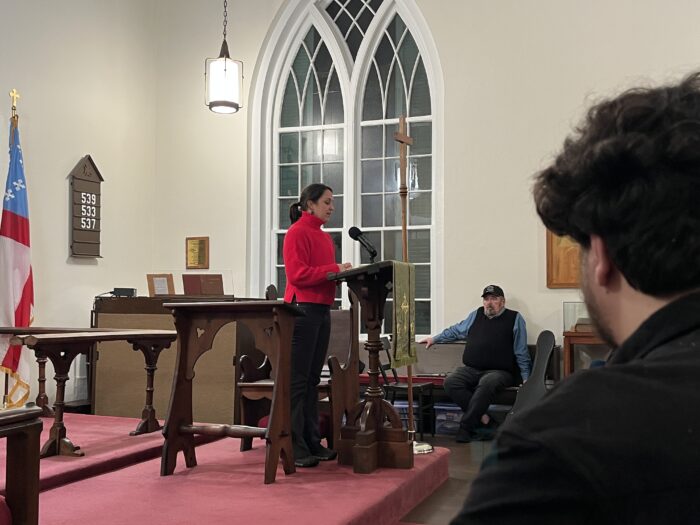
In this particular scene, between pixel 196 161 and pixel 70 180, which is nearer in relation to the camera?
pixel 70 180

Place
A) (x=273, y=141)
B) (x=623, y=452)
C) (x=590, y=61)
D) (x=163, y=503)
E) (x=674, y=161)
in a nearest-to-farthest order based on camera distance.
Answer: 1. (x=623, y=452)
2. (x=674, y=161)
3. (x=163, y=503)
4. (x=590, y=61)
5. (x=273, y=141)

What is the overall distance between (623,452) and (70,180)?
708cm

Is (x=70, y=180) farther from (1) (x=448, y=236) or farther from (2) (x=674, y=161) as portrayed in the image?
(2) (x=674, y=161)

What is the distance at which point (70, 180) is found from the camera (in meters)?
7.10

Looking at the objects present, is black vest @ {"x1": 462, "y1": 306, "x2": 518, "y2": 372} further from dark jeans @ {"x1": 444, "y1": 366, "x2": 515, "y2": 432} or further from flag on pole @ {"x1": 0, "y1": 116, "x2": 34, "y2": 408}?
flag on pole @ {"x1": 0, "y1": 116, "x2": 34, "y2": 408}

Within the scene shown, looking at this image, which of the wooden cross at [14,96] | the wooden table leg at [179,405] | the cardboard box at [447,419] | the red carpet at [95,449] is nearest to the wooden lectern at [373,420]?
the wooden table leg at [179,405]

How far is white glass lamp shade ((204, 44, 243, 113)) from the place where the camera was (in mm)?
7316

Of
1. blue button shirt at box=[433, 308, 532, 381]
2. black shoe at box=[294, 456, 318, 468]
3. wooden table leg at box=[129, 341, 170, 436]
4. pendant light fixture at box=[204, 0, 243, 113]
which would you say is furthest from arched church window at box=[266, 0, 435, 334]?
black shoe at box=[294, 456, 318, 468]

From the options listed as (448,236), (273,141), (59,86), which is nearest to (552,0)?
(448,236)

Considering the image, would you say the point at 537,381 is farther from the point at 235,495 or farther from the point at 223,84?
the point at 223,84

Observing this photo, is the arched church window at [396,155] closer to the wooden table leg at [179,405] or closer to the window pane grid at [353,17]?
the window pane grid at [353,17]

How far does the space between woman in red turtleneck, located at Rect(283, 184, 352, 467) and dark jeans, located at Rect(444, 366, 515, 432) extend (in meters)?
2.22

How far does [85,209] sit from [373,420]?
4.25 meters

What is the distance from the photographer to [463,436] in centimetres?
608
